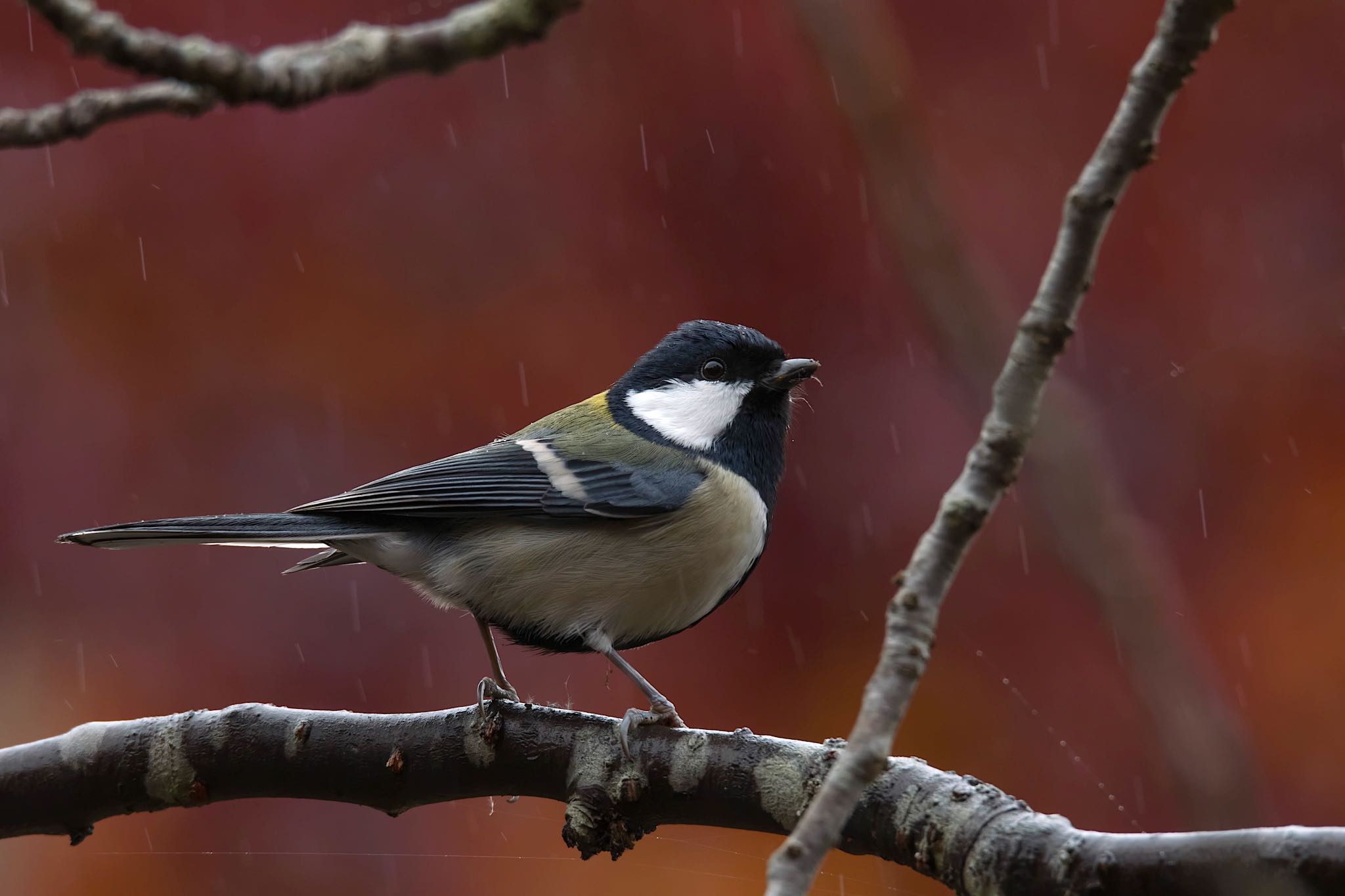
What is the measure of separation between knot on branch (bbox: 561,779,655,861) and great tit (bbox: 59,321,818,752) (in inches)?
12.9

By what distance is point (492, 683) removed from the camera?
216 centimetres

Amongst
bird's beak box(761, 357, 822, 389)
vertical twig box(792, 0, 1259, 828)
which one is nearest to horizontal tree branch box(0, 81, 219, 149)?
vertical twig box(792, 0, 1259, 828)

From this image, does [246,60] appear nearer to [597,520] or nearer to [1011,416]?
[1011,416]

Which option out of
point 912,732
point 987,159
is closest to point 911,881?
point 912,732

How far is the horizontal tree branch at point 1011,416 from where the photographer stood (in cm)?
83

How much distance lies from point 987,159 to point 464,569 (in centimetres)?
171

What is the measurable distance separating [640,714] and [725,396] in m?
0.99

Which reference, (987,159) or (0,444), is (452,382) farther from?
(987,159)

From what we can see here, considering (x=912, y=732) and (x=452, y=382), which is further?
(x=452, y=382)

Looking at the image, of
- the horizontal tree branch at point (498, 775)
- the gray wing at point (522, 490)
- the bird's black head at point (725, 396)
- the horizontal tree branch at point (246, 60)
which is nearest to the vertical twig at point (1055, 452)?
the horizontal tree branch at point (246, 60)

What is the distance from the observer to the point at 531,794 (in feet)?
6.58

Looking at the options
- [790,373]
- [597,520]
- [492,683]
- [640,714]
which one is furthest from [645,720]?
[790,373]

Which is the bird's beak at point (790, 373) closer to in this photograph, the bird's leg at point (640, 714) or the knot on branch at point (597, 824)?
the bird's leg at point (640, 714)

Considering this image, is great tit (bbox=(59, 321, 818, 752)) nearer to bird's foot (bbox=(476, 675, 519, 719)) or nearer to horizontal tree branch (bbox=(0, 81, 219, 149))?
bird's foot (bbox=(476, 675, 519, 719))
